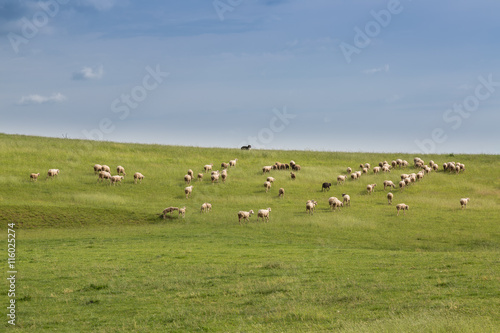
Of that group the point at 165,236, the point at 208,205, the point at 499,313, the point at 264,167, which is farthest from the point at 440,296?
the point at 264,167

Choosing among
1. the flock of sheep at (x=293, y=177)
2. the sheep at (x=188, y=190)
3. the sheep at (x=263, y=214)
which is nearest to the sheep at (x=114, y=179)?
the flock of sheep at (x=293, y=177)

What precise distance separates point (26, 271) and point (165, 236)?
44.6ft

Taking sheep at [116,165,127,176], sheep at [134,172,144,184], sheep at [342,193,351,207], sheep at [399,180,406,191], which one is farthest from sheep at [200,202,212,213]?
sheep at [399,180,406,191]

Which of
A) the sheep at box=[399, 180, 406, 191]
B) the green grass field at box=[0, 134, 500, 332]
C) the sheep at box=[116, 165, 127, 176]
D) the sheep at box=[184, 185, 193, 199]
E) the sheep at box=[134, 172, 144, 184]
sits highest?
the sheep at box=[116, 165, 127, 176]

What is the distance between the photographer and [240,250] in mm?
30484

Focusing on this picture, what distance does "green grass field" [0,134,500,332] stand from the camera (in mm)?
16000

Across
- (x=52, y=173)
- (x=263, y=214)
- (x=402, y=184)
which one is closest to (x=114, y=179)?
(x=52, y=173)

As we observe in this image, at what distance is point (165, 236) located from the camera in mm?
37125

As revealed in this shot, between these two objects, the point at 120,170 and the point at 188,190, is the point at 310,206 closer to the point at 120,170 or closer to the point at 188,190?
the point at 188,190

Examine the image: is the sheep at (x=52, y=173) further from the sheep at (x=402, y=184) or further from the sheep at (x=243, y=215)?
the sheep at (x=402, y=184)

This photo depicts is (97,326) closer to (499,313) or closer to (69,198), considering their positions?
(499,313)

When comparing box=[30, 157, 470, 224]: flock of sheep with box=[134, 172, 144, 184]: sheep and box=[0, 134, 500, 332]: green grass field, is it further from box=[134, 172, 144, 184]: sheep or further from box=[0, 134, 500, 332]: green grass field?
box=[0, 134, 500, 332]: green grass field

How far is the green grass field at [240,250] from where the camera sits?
16.0 meters

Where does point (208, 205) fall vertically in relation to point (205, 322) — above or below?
above
